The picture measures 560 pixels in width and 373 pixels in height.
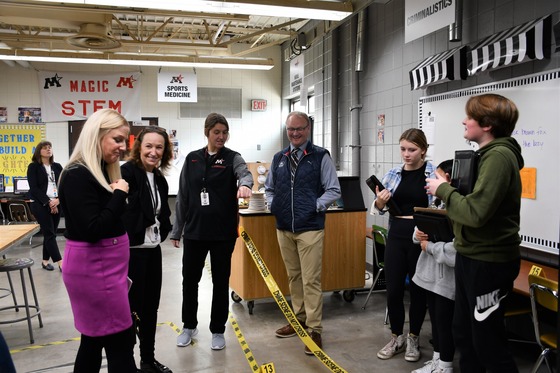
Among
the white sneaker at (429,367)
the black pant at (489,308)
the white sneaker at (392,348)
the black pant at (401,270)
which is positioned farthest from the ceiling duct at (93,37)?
the black pant at (489,308)

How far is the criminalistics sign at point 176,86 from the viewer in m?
9.11

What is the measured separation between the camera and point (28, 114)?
9805 millimetres

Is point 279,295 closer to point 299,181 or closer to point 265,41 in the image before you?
point 299,181

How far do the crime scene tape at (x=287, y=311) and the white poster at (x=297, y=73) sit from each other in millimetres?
4605

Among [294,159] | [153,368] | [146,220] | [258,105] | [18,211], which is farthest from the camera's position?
[258,105]

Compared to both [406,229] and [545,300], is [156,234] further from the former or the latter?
[545,300]

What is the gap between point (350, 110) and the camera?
22.5 feet

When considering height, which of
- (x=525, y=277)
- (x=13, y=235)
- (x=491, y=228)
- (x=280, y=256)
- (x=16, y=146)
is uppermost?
(x=16, y=146)

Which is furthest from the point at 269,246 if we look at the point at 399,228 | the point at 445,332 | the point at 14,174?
the point at 14,174

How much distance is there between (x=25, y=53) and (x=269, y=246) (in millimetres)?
5839

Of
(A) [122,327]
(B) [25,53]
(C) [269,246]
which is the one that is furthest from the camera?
(B) [25,53]

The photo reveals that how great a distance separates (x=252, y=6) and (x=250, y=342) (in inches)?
130

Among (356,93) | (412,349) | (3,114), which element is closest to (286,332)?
(412,349)

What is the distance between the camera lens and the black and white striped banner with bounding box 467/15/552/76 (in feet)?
11.0
